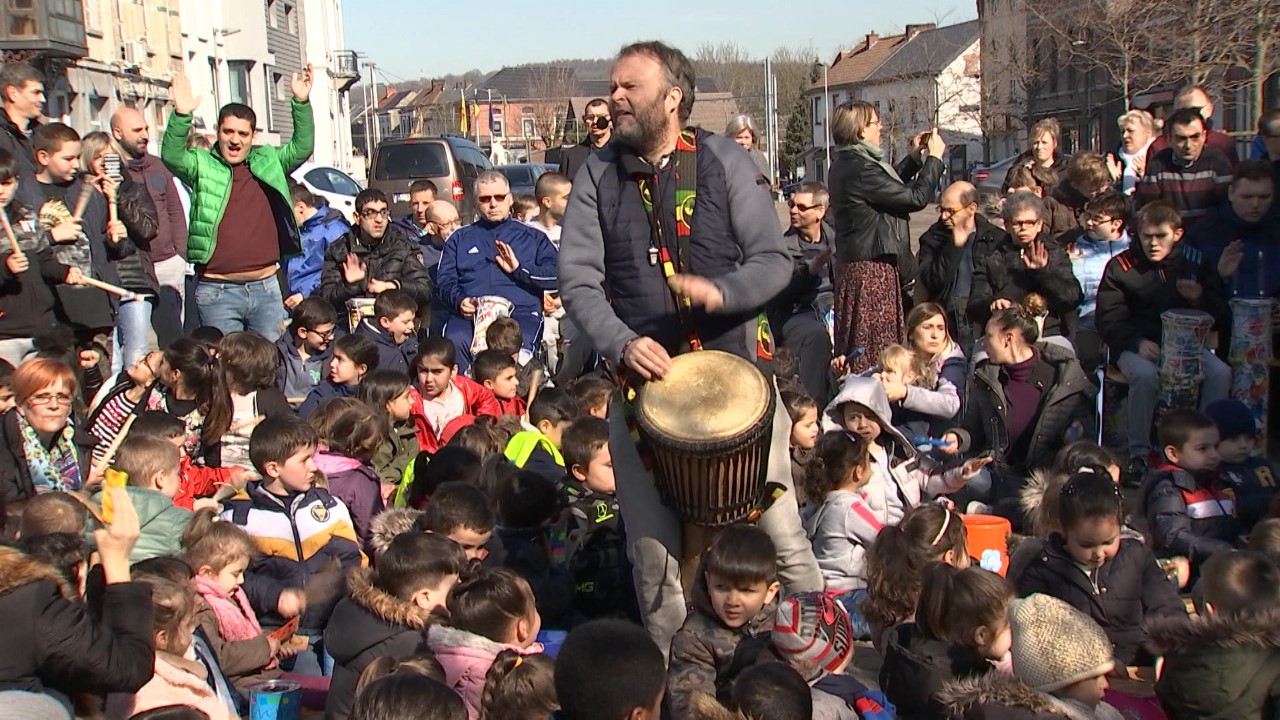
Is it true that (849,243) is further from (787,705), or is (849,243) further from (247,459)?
(787,705)

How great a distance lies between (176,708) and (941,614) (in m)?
2.25

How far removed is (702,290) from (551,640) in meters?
1.40

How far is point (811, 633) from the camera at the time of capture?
3.90m

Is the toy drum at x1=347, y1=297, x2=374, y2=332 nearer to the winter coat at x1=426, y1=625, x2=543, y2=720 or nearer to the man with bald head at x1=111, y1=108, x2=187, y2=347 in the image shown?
the man with bald head at x1=111, y1=108, x2=187, y2=347

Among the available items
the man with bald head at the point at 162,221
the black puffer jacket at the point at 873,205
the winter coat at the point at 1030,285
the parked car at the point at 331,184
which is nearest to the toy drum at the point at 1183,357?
the winter coat at the point at 1030,285

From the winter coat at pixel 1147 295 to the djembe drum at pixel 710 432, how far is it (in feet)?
14.0

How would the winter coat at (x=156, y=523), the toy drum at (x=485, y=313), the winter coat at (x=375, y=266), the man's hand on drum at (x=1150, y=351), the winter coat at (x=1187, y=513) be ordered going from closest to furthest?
the winter coat at (x=156, y=523) → the winter coat at (x=1187, y=513) → the man's hand on drum at (x=1150, y=351) → the toy drum at (x=485, y=313) → the winter coat at (x=375, y=266)

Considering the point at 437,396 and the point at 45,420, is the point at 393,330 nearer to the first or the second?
the point at 437,396

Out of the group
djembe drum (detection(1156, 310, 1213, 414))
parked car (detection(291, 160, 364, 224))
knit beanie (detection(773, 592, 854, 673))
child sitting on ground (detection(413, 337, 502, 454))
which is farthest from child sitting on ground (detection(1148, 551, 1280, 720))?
parked car (detection(291, 160, 364, 224))

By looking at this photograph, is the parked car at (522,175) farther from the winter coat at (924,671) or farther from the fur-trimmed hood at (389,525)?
the winter coat at (924,671)

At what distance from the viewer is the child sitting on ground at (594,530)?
528cm

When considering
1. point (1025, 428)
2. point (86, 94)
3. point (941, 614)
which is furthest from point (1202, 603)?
point (86, 94)

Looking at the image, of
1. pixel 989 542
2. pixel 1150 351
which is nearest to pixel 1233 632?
pixel 989 542

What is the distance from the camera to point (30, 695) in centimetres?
335
